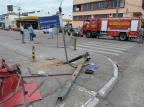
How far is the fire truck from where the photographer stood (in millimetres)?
30234

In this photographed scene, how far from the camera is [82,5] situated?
6638 cm

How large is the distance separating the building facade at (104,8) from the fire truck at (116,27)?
17898mm

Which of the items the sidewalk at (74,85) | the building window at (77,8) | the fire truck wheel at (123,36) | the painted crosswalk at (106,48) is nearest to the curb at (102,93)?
the sidewalk at (74,85)

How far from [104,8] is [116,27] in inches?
1089

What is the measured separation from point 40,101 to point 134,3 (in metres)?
49.3

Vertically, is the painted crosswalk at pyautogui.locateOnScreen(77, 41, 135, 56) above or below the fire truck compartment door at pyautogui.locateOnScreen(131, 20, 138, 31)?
below

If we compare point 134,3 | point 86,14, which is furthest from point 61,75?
point 86,14

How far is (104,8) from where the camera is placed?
58.4 metres

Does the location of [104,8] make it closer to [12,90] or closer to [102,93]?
[102,93]

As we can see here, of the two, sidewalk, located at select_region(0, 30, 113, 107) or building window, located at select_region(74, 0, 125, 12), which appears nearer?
sidewalk, located at select_region(0, 30, 113, 107)

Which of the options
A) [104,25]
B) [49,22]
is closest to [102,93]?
[49,22]

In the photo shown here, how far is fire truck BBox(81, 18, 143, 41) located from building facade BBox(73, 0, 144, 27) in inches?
705

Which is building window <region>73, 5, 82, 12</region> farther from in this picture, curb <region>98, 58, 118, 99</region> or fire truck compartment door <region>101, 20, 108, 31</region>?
curb <region>98, 58, 118, 99</region>

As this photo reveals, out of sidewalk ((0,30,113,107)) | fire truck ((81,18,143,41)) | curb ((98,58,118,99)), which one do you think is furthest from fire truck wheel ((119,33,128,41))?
curb ((98,58,118,99))
